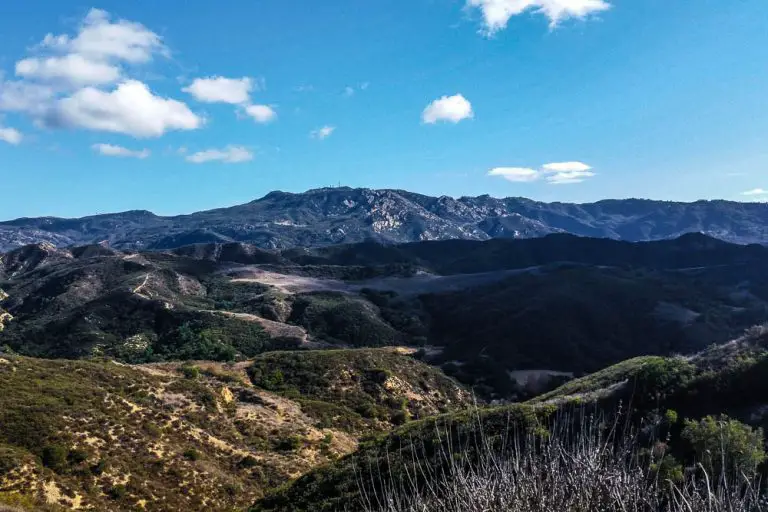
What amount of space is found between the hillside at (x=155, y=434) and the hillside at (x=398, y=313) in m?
35.2

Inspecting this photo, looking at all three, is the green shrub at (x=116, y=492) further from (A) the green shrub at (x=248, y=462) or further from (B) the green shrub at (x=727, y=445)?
(B) the green shrub at (x=727, y=445)

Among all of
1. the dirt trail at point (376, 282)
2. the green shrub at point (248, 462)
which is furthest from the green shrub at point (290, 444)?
the dirt trail at point (376, 282)

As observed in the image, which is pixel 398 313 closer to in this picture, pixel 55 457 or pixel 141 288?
pixel 141 288

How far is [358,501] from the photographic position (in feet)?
64.6

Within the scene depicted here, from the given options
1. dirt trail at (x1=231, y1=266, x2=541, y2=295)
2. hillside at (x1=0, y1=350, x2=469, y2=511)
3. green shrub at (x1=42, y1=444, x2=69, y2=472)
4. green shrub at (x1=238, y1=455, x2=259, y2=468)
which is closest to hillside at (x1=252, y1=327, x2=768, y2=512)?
hillside at (x1=0, y1=350, x2=469, y2=511)

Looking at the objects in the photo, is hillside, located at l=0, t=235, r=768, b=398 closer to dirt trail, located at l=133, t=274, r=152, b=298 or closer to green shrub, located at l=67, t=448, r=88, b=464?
dirt trail, located at l=133, t=274, r=152, b=298

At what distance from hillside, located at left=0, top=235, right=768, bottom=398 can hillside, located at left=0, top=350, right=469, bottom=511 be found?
3517cm

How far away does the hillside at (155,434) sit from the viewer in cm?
2745

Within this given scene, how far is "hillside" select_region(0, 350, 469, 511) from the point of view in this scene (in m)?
27.5

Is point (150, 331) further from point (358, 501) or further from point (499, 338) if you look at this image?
point (358, 501)

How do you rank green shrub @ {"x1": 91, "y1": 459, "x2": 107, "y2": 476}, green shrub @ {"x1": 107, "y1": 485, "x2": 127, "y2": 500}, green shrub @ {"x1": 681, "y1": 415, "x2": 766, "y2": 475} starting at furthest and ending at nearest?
green shrub @ {"x1": 91, "y1": 459, "x2": 107, "y2": 476}
green shrub @ {"x1": 107, "y1": 485, "x2": 127, "y2": 500}
green shrub @ {"x1": 681, "y1": 415, "x2": 766, "y2": 475}

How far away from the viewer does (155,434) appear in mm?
33875

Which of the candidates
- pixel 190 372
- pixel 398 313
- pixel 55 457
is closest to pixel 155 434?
pixel 55 457

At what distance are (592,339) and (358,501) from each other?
88.9 m
